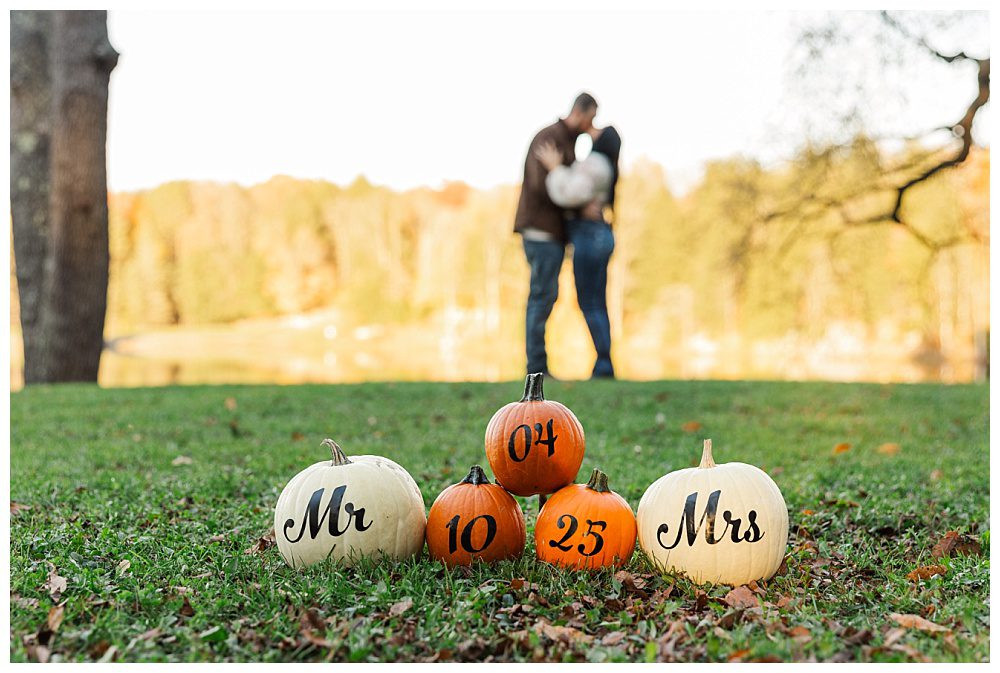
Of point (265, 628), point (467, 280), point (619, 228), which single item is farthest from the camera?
point (467, 280)

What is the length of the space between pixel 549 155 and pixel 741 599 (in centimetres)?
653

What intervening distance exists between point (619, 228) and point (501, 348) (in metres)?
8.58

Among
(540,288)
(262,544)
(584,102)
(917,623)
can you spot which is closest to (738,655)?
(917,623)

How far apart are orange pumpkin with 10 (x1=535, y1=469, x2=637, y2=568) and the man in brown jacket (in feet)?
18.5

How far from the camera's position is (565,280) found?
→ 144ft

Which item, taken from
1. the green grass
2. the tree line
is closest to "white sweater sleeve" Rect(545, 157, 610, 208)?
the green grass

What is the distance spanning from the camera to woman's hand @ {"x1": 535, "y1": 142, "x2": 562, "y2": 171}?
8961 mm

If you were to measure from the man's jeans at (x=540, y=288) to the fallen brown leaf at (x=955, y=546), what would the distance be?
560 centimetres

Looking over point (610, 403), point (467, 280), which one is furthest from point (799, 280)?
point (610, 403)

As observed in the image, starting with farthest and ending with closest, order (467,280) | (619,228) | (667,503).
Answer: (467,280)
(619,228)
(667,503)

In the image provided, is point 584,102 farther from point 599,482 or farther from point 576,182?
point 599,482

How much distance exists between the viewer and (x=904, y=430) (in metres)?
7.01

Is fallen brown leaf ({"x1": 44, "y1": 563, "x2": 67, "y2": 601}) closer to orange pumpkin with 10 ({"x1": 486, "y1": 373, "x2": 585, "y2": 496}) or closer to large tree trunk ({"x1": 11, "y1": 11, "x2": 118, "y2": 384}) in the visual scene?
orange pumpkin with 10 ({"x1": 486, "y1": 373, "x2": 585, "y2": 496})

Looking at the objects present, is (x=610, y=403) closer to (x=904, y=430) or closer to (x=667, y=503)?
(x=904, y=430)
